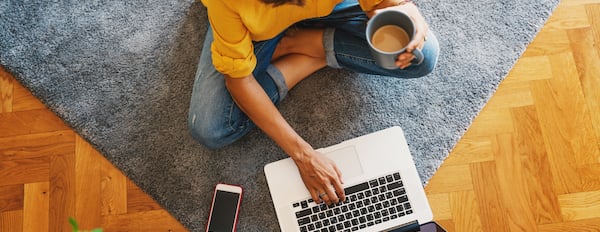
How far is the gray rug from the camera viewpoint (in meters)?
1.35

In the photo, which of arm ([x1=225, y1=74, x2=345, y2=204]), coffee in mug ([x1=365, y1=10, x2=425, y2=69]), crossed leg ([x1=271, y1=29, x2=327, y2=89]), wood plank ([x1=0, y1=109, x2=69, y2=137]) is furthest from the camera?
wood plank ([x1=0, y1=109, x2=69, y2=137])

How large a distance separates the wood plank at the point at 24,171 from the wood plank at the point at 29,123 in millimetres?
72

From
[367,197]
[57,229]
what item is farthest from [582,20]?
[57,229]

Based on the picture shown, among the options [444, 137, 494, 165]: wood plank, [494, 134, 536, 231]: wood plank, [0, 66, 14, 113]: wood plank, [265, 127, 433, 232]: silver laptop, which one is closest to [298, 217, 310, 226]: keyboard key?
[265, 127, 433, 232]: silver laptop

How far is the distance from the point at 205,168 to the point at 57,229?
0.38 m

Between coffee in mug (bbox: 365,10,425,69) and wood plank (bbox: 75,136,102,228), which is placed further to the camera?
wood plank (bbox: 75,136,102,228)

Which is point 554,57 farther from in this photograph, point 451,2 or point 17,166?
point 17,166

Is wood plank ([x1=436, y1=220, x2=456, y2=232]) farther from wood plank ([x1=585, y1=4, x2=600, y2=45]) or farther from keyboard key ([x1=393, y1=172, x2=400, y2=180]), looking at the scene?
wood plank ([x1=585, y1=4, x2=600, y2=45])

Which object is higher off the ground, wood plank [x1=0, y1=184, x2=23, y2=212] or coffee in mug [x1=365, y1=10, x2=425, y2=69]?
coffee in mug [x1=365, y1=10, x2=425, y2=69]

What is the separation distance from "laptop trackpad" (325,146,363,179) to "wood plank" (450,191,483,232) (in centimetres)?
24

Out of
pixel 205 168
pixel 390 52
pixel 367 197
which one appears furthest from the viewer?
pixel 205 168

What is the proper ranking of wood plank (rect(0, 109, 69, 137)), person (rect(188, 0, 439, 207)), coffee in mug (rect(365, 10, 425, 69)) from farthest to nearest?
wood plank (rect(0, 109, 69, 137))
person (rect(188, 0, 439, 207))
coffee in mug (rect(365, 10, 425, 69))

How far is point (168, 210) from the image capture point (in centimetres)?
135

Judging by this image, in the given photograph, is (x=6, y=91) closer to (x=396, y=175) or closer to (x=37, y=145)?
(x=37, y=145)
